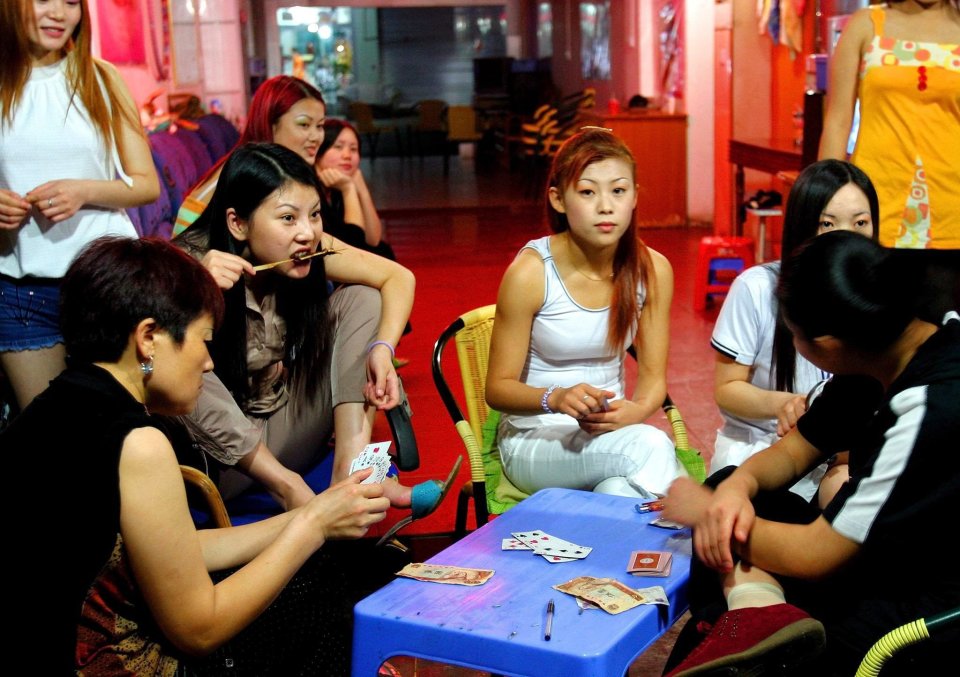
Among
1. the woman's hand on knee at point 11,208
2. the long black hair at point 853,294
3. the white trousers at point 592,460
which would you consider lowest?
the white trousers at point 592,460

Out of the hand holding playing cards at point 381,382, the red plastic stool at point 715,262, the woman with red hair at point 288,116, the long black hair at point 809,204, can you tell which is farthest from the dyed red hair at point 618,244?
the red plastic stool at point 715,262

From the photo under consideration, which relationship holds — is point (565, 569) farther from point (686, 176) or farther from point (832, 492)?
point (686, 176)

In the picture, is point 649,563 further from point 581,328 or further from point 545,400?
point 581,328

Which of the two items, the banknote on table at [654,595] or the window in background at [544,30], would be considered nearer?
the banknote on table at [654,595]

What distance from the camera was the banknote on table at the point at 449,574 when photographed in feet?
6.65

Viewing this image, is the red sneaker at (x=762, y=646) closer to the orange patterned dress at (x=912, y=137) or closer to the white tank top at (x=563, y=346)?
the white tank top at (x=563, y=346)

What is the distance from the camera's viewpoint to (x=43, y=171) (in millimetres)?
2961

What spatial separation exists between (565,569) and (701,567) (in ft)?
0.81

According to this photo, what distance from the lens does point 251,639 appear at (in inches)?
79.0

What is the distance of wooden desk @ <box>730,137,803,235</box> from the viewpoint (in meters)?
6.76

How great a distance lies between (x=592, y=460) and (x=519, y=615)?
877 mm

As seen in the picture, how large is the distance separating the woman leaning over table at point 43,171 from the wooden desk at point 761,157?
14.2ft

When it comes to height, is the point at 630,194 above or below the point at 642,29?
below

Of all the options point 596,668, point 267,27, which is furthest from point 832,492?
point 267,27
